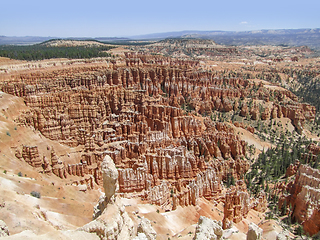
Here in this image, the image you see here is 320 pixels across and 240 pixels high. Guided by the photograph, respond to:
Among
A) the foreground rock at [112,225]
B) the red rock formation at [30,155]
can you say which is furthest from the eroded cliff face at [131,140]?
the foreground rock at [112,225]

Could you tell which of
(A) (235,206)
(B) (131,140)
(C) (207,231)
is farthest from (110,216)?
(B) (131,140)

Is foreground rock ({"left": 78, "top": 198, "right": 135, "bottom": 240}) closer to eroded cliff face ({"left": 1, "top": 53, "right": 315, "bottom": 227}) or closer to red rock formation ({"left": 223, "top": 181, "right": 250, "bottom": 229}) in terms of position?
eroded cliff face ({"left": 1, "top": 53, "right": 315, "bottom": 227})

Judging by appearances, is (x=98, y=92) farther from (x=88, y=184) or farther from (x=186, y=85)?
(x=186, y=85)

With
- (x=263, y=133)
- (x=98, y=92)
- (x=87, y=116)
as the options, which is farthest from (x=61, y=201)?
(x=263, y=133)

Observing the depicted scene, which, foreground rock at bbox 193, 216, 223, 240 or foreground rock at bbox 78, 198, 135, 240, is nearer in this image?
foreground rock at bbox 78, 198, 135, 240

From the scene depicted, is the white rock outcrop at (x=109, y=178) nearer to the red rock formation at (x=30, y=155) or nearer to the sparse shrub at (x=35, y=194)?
the sparse shrub at (x=35, y=194)

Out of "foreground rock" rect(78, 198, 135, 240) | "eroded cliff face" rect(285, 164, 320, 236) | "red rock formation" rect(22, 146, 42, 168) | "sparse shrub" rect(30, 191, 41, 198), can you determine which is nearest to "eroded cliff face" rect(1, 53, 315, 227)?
"red rock formation" rect(22, 146, 42, 168)

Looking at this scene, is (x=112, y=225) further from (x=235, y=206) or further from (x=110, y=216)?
(x=235, y=206)

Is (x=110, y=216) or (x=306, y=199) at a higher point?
(x=110, y=216)

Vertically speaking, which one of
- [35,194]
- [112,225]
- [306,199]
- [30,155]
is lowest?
[306,199]
